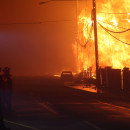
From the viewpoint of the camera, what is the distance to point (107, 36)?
61.5 m

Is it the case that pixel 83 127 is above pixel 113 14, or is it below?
below

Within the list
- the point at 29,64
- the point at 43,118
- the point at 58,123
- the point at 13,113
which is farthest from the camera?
the point at 29,64

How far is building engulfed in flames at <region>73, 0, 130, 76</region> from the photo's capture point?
5856 centimetres

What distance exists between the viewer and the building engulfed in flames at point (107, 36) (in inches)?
2306

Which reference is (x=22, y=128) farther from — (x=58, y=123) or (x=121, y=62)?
(x=121, y=62)

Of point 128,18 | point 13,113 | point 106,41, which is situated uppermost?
point 128,18

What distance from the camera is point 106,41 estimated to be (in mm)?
61750

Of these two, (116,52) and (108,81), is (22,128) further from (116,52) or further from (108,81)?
(116,52)

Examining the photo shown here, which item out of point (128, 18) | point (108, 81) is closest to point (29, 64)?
point (128, 18)

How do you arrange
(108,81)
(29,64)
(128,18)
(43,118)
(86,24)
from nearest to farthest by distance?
(43,118)
(108,81)
(86,24)
(128,18)
(29,64)

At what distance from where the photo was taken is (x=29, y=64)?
11600 cm

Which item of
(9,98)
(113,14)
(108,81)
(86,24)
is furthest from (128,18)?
(9,98)

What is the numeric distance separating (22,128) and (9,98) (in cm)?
566

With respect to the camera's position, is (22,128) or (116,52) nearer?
(22,128)
